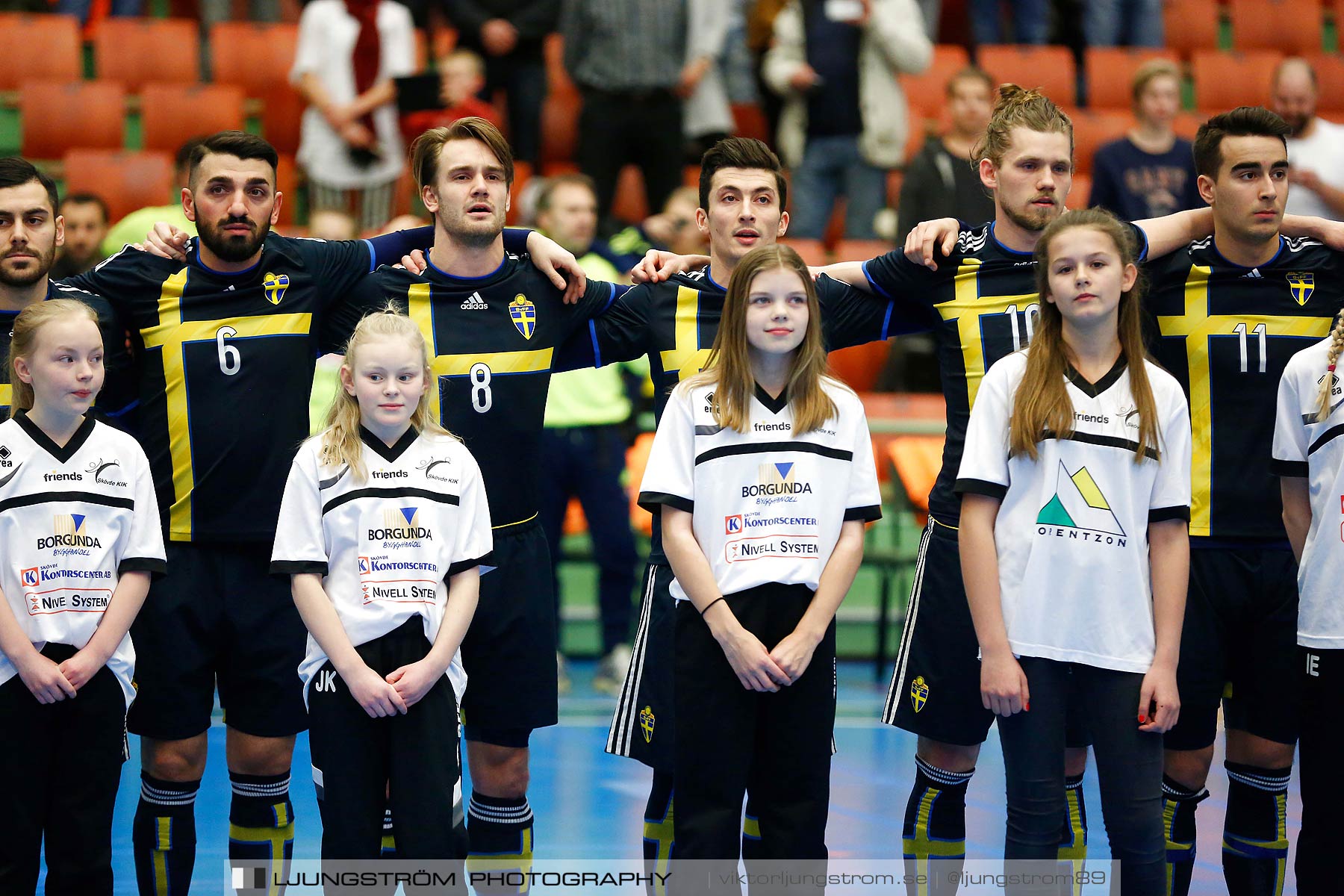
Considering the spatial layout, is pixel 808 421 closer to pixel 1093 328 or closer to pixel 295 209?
pixel 1093 328

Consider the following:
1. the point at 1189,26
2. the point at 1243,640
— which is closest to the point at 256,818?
the point at 1243,640

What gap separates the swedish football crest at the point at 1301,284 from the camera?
Answer: 171 inches

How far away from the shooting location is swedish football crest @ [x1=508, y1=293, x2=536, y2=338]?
4492mm

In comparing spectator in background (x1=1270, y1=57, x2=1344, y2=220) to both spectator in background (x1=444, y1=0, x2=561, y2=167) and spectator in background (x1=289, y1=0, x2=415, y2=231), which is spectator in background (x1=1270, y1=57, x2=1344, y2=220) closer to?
spectator in background (x1=444, y1=0, x2=561, y2=167)

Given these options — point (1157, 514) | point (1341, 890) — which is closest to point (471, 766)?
point (1157, 514)

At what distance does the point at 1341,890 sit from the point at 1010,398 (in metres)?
1.52

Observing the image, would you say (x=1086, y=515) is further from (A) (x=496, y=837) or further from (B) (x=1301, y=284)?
(A) (x=496, y=837)

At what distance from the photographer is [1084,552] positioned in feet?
12.1

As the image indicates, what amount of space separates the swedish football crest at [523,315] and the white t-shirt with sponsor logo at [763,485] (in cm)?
80

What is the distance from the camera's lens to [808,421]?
3773 millimetres

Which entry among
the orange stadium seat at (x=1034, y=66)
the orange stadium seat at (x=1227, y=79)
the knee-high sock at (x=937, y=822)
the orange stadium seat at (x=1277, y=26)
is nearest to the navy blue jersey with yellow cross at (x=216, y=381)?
the knee-high sock at (x=937, y=822)

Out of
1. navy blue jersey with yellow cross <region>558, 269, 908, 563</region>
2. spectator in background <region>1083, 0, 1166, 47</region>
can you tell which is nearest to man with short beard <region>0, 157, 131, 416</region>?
navy blue jersey with yellow cross <region>558, 269, 908, 563</region>

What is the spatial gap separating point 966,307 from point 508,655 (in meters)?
1.66

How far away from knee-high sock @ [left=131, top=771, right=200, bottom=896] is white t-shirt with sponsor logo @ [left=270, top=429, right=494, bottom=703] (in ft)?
2.35
